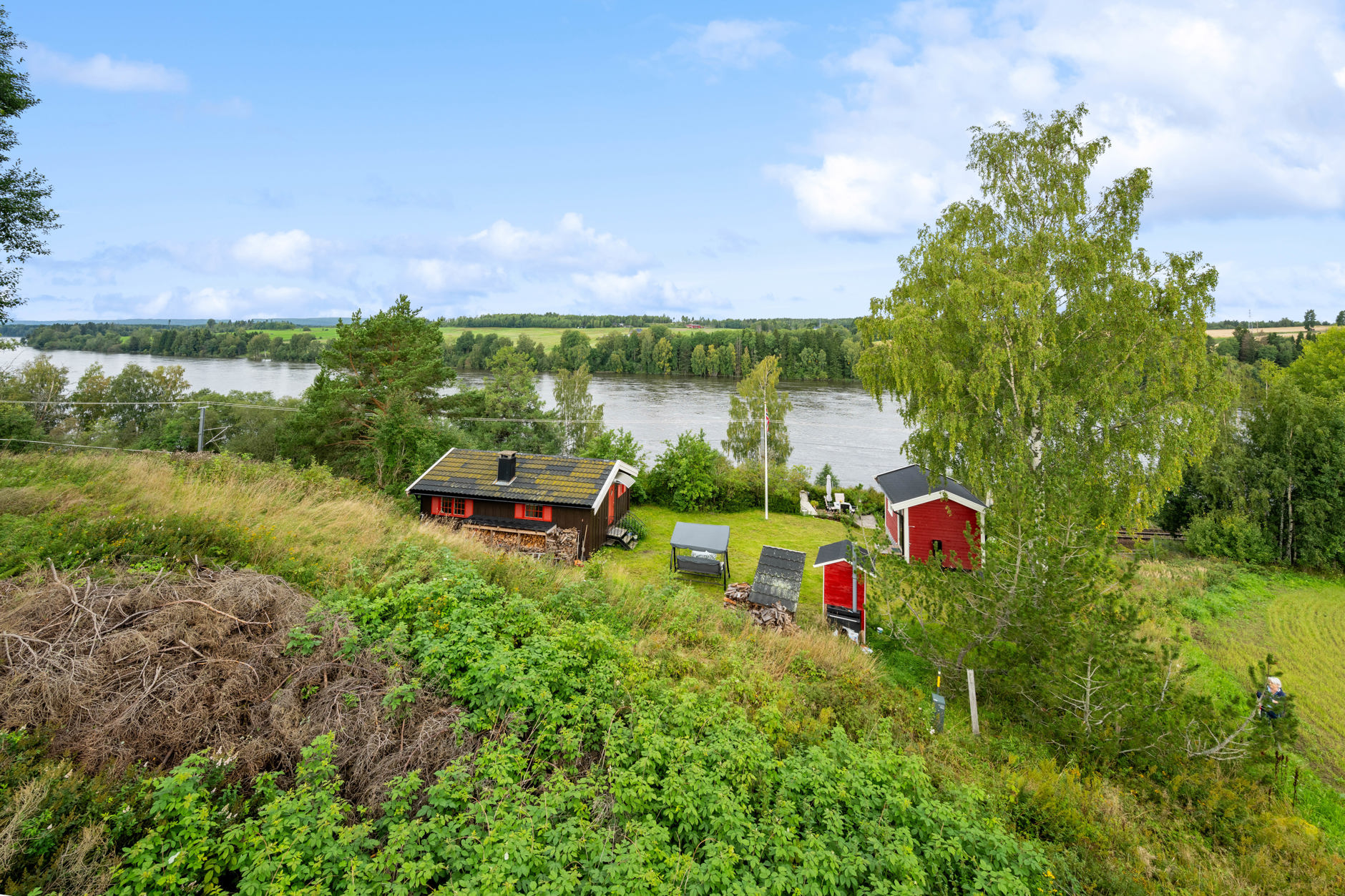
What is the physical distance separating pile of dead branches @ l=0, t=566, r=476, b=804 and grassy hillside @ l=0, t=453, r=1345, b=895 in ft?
0.07

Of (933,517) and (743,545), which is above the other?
(933,517)

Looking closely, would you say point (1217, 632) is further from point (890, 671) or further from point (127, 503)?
point (127, 503)

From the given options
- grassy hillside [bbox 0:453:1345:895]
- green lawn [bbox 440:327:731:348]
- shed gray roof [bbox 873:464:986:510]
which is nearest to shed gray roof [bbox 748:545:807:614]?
grassy hillside [bbox 0:453:1345:895]

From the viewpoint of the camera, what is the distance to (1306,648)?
12211 millimetres

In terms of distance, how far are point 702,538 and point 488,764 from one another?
416 inches

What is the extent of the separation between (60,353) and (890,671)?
104972 millimetres

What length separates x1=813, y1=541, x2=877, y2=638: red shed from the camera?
36.4 ft

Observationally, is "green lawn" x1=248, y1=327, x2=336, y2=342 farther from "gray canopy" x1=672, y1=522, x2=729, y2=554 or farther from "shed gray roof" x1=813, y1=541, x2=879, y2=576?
"shed gray roof" x1=813, y1=541, x2=879, y2=576

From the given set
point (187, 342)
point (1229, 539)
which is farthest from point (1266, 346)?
point (187, 342)

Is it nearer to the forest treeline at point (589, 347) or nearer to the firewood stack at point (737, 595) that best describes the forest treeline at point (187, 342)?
the forest treeline at point (589, 347)

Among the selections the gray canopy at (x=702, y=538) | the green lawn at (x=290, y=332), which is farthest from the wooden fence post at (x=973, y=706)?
the green lawn at (x=290, y=332)

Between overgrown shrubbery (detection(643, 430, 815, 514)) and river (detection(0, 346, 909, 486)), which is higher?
river (detection(0, 346, 909, 486))

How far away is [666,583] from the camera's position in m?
8.90

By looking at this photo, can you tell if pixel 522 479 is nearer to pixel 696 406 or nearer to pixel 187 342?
pixel 696 406
